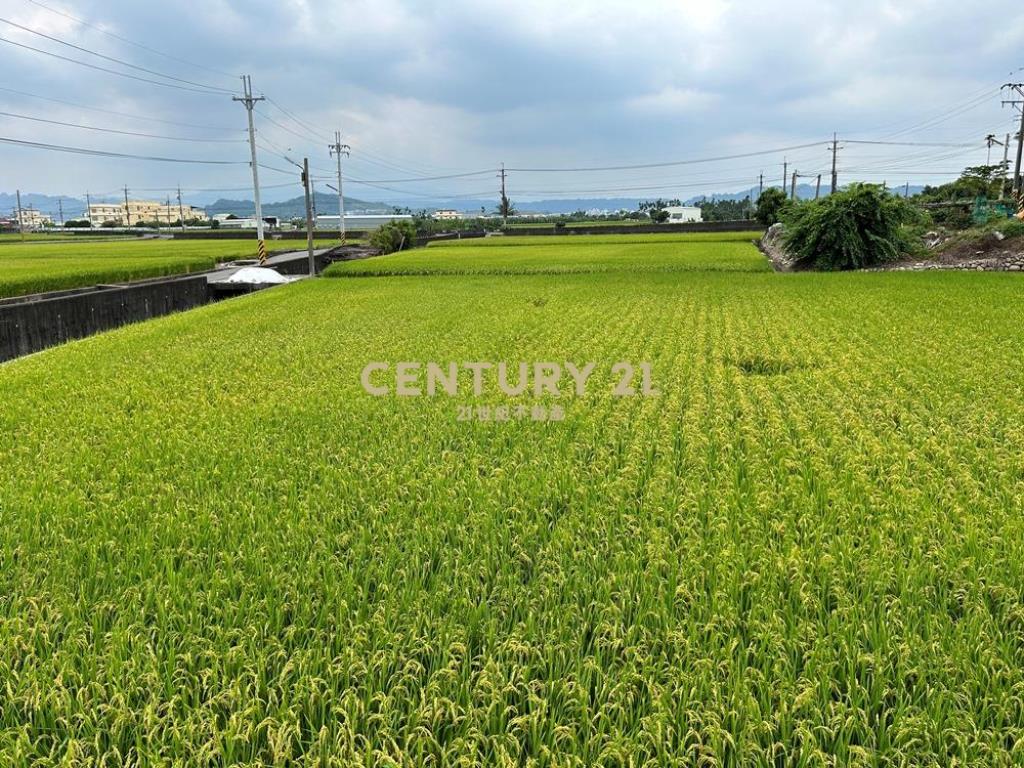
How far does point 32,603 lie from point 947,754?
3.95 metres

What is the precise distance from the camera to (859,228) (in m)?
23.6

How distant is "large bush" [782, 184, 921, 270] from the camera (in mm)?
23219

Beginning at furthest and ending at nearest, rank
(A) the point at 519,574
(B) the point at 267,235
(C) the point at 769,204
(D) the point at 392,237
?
(B) the point at 267,235
(C) the point at 769,204
(D) the point at 392,237
(A) the point at 519,574

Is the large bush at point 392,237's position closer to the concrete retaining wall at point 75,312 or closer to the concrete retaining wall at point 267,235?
the concrete retaining wall at point 267,235

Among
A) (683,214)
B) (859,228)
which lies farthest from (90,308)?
(683,214)

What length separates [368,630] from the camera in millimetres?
3061

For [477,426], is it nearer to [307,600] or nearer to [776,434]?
[776,434]

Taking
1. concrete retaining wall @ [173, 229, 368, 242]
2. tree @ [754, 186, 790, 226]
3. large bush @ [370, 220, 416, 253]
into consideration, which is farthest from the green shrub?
concrete retaining wall @ [173, 229, 368, 242]

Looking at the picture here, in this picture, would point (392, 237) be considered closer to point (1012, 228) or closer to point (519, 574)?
point (1012, 228)

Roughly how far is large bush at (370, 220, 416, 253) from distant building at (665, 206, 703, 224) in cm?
5547

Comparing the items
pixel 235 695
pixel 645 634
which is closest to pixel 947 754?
pixel 645 634

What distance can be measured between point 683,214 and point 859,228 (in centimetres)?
8949

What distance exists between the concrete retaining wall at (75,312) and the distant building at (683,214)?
8358 centimetres

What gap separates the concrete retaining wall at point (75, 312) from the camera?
1332 cm
